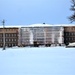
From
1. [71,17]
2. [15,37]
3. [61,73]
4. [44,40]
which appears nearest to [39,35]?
[44,40]

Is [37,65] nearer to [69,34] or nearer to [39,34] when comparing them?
[69,34]

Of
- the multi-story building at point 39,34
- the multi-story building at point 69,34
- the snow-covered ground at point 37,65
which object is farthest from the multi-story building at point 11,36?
the snow-covered ground at point 37,65

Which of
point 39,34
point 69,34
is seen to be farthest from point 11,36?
point 69,34

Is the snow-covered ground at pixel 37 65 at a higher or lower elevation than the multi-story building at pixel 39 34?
lower

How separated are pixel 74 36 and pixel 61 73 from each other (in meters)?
103

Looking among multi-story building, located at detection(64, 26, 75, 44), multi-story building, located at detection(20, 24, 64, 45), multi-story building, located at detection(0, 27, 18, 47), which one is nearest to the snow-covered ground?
multi-story building, located at detection(64, 26, 75, 44)

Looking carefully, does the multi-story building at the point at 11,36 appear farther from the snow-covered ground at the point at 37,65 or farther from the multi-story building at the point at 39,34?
the snow-covered ground at the point at 37,65

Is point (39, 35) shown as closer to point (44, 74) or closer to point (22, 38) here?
point (22, 38)

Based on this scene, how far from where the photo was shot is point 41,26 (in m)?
110

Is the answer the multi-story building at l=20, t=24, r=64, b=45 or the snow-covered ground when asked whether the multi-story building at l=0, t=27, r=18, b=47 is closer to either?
the multi-story building at l=20, t=24, r=64, b=45

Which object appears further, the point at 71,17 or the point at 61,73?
the point at 71,17

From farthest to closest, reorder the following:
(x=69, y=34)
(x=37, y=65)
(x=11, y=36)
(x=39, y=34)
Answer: (x=11, y=36) → (x=39, y=34) → (x=69, y=34) → (x=37, y=65)

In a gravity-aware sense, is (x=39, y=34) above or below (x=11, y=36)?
above

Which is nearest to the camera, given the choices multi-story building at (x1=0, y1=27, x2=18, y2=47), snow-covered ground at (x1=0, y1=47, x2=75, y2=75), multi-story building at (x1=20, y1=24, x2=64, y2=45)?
snow-covered ground at (x1=0, y1=47, x2=75, y2=75)
